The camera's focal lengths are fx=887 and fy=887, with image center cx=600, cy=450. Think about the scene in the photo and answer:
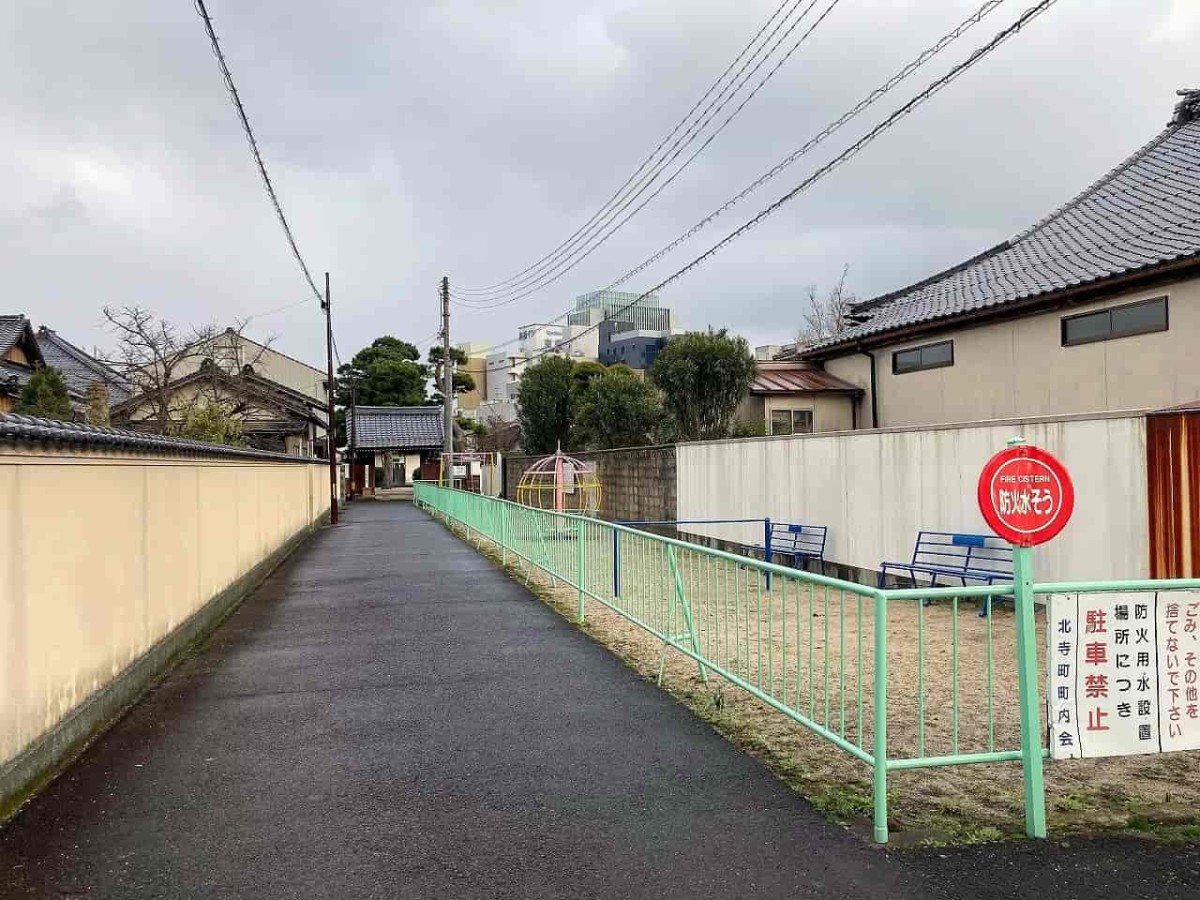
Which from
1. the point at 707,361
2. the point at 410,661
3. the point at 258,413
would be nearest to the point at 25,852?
the point at 410,661

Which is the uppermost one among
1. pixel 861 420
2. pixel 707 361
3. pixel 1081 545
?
pixel 707 361

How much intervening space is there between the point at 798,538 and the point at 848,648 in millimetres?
3967

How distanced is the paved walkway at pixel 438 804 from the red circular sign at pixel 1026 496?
129 cm

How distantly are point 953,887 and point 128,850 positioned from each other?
330cm

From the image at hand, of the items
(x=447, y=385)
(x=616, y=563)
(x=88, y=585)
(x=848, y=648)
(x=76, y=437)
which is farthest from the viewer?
(x=447, y=385)

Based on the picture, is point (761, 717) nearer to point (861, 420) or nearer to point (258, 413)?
point (861, 420)

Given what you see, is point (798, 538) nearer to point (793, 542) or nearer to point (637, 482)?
point (793, 542)

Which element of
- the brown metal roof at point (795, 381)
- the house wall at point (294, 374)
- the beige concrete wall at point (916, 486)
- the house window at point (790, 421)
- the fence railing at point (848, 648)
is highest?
the house wall at point (294, 374)

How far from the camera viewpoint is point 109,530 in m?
5.98

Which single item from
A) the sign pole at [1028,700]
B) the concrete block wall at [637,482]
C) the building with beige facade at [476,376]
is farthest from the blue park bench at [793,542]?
the building with beige facade at [476,376]

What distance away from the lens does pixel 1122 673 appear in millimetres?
3779

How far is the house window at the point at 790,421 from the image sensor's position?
18.9 metres

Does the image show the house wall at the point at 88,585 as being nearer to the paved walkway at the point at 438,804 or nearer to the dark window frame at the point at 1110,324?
the paved walkway at the point at 438,804

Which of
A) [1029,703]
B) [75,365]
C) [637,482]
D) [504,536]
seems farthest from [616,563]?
[75,365]
